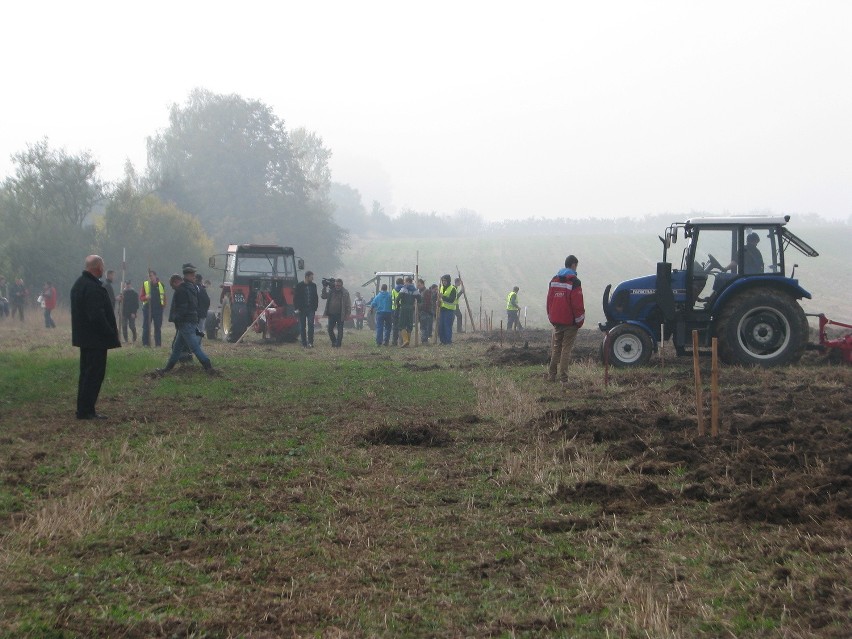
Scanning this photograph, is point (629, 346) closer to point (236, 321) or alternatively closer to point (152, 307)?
point (152, 307)

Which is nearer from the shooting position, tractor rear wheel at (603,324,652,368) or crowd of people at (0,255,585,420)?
crowd of people at (0,255,585,420)

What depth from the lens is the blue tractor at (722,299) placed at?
48.1ft

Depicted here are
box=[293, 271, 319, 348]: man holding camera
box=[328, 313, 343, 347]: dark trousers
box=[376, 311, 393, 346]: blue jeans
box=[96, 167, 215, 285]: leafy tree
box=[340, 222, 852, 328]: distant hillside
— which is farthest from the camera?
box=[340, 222, 852, 328]: distant hillside

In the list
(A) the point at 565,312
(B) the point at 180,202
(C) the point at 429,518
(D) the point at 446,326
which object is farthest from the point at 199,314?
(B) the point at 180,202

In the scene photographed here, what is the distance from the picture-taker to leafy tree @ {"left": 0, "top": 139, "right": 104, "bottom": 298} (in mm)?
39781

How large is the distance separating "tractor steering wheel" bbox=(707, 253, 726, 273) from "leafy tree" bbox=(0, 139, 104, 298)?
32012mm

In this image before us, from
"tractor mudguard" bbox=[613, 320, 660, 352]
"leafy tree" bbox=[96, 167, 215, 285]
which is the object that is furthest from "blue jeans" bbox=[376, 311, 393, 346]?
"leafy tree" bbox=[96, 167, 215, 285]

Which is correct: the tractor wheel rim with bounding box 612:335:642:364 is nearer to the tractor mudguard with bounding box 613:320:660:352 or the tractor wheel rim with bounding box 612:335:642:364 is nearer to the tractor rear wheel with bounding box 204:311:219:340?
the tractor mudguard with bounding box 613:320:660:352

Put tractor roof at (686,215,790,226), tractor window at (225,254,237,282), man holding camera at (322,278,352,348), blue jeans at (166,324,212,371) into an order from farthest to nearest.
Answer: tractor window at (225,254,237,282) < man holding camera at (322,278,352,348) < tractor roof at (686,215,790,226) < blue jeans at (166,324,212,371)

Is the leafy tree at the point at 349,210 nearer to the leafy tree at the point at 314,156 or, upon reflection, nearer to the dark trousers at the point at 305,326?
the leafy tree at the point at 314,156

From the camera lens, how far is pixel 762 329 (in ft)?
48.6

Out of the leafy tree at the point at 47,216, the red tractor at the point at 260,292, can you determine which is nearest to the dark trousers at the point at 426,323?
the red tractor at the point at 260,292

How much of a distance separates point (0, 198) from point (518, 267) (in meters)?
41.6

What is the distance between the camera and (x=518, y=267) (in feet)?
244
